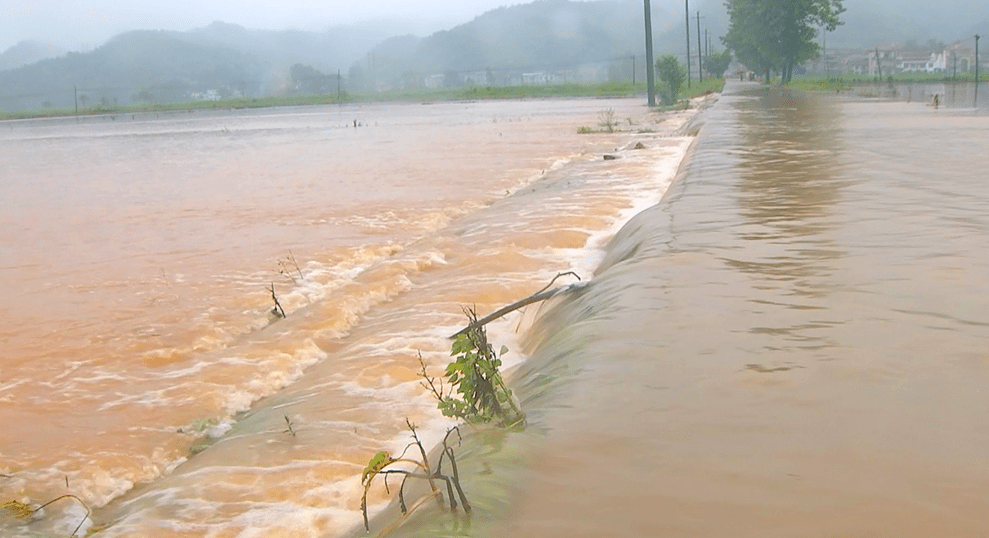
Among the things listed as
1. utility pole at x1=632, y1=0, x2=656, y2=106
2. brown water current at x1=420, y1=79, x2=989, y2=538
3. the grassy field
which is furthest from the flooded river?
the grassy field

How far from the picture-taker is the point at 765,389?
3.74 m

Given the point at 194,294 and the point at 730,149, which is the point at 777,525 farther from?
the point at 730,149

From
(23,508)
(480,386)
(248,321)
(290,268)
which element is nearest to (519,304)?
(480,386)

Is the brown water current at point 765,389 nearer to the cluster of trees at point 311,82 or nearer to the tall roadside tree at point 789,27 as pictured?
the tall roadside tree at point 789,27

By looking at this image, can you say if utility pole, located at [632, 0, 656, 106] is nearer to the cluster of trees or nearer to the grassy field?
the grassy field

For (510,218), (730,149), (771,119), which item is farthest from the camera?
(771,119)

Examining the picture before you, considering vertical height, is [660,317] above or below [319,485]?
above

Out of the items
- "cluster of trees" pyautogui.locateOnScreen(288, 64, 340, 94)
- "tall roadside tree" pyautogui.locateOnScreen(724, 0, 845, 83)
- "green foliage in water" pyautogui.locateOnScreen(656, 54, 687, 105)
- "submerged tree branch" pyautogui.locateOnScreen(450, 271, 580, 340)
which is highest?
"cluster of trees" pyautogui.locateOnScreen(288, 64, 340, 94)

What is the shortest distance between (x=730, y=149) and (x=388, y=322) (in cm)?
910

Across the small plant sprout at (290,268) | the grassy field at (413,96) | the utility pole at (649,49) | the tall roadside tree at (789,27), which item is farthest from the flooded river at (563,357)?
the grassy field at (413,96)

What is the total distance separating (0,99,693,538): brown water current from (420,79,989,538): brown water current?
3.28 ft

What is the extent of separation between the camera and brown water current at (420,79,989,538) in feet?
9.32

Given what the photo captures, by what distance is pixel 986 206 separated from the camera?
764 centimetres

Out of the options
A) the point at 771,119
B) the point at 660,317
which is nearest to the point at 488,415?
the point at 660,317
